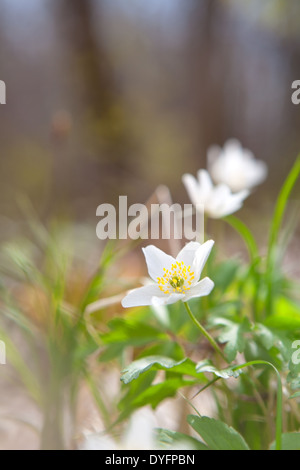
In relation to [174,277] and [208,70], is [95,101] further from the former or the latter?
[174,277]

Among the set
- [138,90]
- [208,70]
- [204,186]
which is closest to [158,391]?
[204,186]

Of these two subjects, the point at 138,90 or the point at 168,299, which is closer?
the point at 168,299

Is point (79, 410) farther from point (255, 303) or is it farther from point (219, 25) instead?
point (219, 25)

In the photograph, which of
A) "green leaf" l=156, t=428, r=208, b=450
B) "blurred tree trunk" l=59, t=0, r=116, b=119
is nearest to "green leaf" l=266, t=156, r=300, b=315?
"green leaf" l=156, t=428, r=208, b=450

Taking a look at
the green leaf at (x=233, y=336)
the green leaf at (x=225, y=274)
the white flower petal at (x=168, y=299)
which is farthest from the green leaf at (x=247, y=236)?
the white flower petal at (x=168, y=299)

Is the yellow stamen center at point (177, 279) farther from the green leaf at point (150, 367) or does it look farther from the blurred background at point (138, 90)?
the blurred background at point (138, 90)

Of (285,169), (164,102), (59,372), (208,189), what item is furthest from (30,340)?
(164,102)
